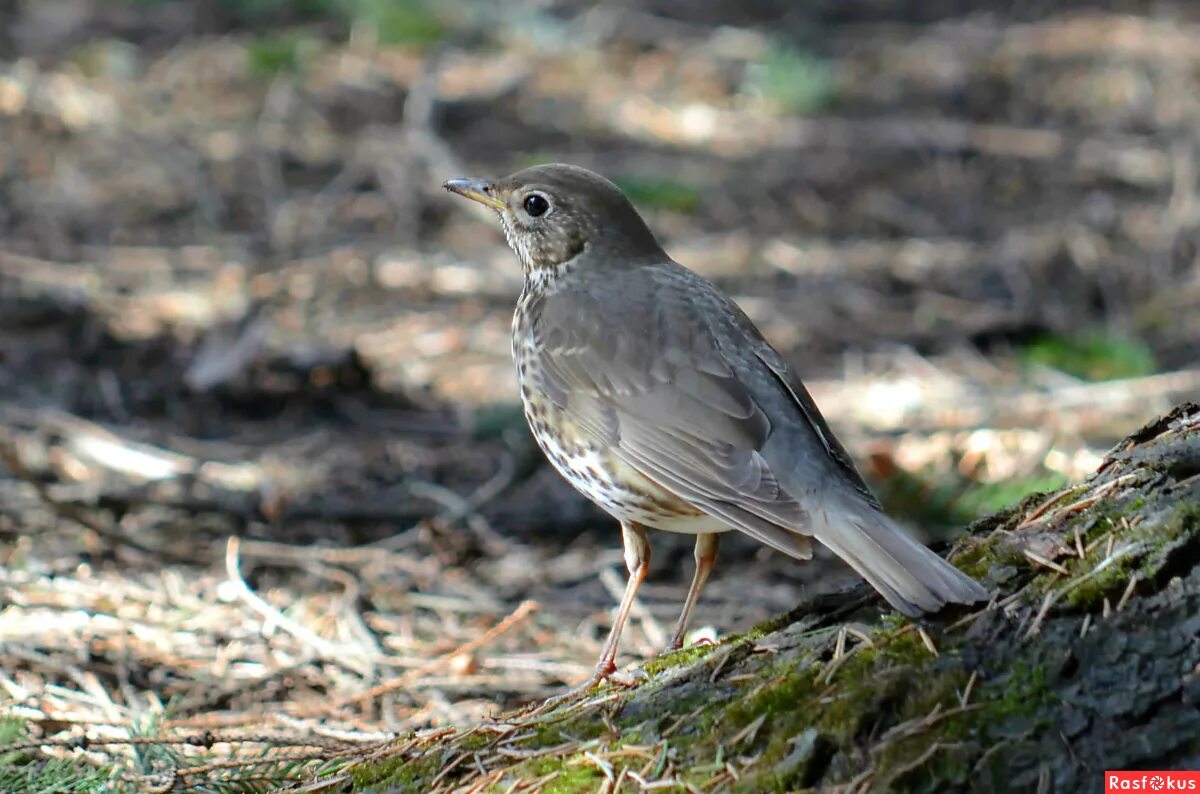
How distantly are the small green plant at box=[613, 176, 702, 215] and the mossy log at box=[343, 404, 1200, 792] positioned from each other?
611cm

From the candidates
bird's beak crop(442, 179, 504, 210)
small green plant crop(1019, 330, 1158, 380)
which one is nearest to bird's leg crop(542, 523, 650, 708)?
bird's beak crop(442, 179, 504, 210)

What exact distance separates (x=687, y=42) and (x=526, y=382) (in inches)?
335

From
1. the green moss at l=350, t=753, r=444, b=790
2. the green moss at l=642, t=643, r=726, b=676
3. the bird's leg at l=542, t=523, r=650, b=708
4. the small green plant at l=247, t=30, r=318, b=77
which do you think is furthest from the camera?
the small green plant at l=247, t=30, r=318, b=77

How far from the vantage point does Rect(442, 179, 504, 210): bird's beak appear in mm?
4480

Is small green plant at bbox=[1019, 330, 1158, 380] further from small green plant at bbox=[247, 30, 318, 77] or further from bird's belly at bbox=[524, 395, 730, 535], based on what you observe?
small green plant at bbox=[247, 30, 318, 77]

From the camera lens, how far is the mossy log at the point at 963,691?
2256mm

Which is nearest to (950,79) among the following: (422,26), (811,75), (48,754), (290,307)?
(811,75)

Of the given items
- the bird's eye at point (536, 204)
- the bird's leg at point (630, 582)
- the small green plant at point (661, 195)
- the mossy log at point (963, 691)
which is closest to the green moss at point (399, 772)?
the mossy log at point (963, 691)

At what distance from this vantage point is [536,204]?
4395mm

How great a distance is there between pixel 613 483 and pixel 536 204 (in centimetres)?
116

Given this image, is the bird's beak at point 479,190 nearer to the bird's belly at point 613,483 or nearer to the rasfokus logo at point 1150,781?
the bird's belly at point 613,483

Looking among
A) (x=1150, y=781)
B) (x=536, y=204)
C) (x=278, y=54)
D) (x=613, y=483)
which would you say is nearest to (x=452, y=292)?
(x=536, y=204)

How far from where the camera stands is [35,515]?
498 cm

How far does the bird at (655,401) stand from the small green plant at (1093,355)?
3158mm
